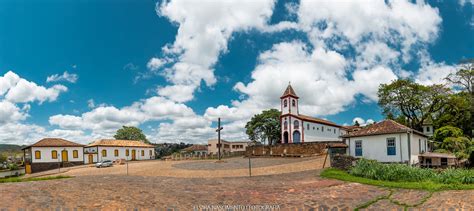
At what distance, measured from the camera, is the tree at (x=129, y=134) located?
207ft

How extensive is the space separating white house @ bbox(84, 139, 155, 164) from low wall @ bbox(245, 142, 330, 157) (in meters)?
20.4

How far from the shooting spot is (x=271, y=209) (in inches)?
340

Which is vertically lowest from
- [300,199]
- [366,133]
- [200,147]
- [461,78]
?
[200,147]

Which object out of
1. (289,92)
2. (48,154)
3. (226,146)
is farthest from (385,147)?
(226,146)

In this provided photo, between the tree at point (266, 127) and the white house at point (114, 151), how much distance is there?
19.1 m

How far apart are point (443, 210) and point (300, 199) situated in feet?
13.2

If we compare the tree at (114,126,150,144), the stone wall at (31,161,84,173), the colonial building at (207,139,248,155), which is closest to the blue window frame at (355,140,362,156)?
the stone wall at (31,161,84,173)

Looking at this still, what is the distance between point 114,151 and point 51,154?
326 inches

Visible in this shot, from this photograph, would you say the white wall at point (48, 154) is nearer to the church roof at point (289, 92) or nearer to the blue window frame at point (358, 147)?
the church roof at point (289, 92)

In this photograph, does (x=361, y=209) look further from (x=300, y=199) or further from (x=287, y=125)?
(x=287, y=125)

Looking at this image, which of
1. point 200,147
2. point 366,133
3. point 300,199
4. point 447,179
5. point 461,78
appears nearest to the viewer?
point 300,199

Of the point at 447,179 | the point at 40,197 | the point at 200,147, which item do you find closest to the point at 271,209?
the point at 40,197

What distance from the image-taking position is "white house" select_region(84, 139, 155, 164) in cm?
4147

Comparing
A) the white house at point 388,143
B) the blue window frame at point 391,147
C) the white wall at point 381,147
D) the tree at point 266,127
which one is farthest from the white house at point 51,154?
the blue window frame at point 391,147
